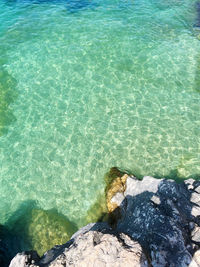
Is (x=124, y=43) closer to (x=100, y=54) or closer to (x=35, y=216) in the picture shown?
(x=100, y=54)

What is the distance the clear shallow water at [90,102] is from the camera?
1791cm

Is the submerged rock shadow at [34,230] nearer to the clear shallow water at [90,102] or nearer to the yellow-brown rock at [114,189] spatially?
the clear shallow water at [90,102]

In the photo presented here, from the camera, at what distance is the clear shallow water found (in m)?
17.9

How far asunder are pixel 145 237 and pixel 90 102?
599 inches

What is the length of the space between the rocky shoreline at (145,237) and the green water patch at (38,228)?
263cm

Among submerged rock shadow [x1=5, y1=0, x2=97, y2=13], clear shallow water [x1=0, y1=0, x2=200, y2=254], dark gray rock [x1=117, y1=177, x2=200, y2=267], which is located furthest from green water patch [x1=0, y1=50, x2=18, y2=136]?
submerged rock shadow [x1=5, y1=0, x2=97, y2=13]

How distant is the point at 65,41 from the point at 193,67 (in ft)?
54.0

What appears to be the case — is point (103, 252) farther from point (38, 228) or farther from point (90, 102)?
point (90, 102)

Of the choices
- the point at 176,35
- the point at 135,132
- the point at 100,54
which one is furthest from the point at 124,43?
the point at 135,132

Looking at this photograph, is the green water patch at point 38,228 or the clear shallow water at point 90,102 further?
the clear shallow water at point 90,102

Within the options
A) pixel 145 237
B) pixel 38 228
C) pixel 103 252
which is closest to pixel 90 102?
pixel 38 228

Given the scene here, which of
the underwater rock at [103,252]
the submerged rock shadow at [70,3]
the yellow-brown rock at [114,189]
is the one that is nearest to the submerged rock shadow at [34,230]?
the yellow-brown rock at [114,189]

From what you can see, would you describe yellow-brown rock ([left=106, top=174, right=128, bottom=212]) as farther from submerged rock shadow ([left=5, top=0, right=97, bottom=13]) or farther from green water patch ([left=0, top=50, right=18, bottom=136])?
submerged rock shadow ([left=5, top=0, right=97, bottom=13])

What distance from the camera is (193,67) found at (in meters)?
25.6
